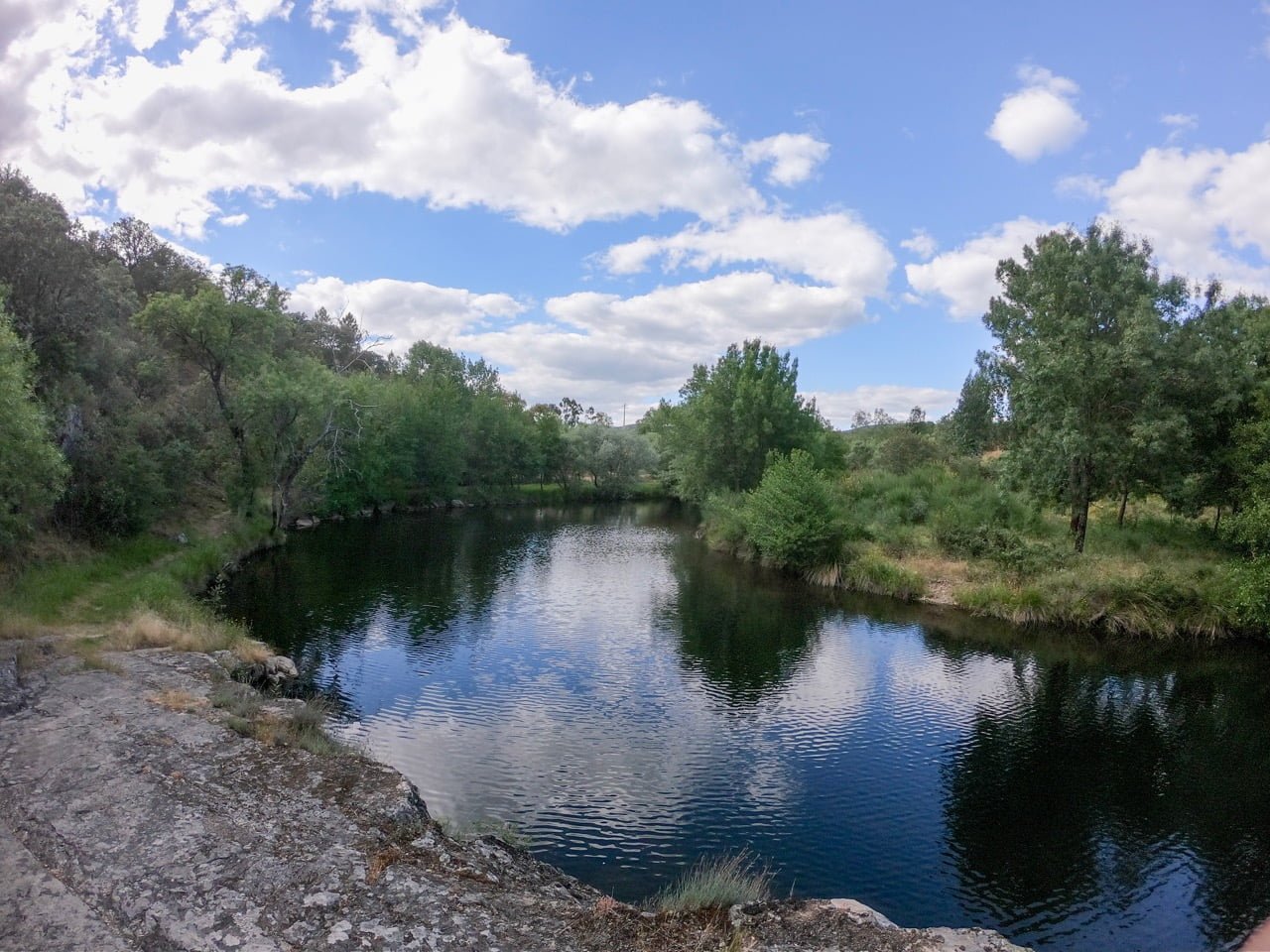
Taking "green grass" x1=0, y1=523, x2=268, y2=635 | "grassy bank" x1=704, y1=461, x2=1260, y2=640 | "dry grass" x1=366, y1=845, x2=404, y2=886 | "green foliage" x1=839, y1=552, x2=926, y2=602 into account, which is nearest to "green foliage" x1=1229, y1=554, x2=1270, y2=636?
"grassy bank" x1=704, y1=461, x2=1260, y2=640

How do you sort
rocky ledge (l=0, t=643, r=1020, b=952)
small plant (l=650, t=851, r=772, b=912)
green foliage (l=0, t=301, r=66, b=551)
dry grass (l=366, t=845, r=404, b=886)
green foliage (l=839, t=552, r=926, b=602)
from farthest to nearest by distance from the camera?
green foliage (l=839, t=552, r=926, b=602) → green foliage (l=0, t=301, r=66, b=551) → small plant (l=650, t=851, r=772, b=912) → dry grass (l=366, t=845, r=404, b=886) → rocky ledge (l=0, t=643, r=1020, b=952)

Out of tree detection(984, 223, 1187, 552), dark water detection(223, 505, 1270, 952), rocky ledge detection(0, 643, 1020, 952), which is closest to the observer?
rocky ledge detection(0, 643, 1020, 952)

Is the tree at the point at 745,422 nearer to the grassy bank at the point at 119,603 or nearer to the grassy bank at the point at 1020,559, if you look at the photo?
the grassy bank at the point at 1020,559

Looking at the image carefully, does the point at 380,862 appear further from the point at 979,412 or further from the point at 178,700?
the point at 979,412

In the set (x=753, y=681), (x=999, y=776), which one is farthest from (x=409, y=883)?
(x=753, y=681)

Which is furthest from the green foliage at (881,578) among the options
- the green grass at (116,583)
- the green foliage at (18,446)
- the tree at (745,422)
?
the green foliage at (18,446)

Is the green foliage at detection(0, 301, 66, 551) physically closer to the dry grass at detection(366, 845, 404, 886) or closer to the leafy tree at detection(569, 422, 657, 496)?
the dry grass at detection(366, 845, 404, 886)

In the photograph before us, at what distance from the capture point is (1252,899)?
11.3 metres

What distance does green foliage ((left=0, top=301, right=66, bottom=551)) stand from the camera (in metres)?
15.5

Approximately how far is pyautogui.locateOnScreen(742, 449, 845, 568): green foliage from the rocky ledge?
26.7 meters

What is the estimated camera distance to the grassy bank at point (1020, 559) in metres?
25.8

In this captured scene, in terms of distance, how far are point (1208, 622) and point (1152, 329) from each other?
10170 mm

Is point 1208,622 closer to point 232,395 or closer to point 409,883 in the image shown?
point 409,883

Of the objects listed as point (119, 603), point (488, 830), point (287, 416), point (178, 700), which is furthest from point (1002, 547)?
point (287, 416)
